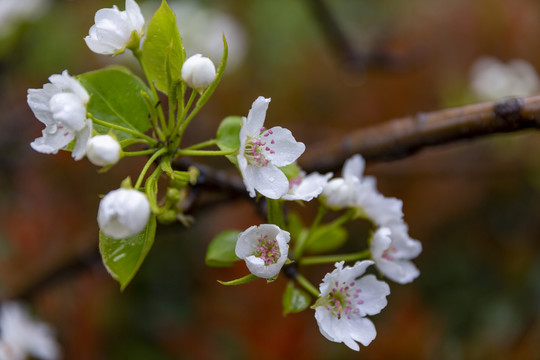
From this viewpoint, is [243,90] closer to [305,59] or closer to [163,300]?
[305,59]

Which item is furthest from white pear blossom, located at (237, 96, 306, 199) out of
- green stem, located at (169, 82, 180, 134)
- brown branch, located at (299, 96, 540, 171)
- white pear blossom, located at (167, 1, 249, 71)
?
white pear blossom, located at (167, 1, 249, 71)

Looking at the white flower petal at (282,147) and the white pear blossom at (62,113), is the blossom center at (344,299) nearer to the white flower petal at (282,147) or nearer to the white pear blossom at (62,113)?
the white flower petal at (282,147)

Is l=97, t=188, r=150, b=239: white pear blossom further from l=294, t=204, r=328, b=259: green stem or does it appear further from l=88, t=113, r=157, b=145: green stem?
l=294, t=204, r=328, b=259: green stem

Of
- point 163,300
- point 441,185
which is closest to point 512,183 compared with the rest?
point 441,185

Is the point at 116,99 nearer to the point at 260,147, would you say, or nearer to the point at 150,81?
the point at 150,81

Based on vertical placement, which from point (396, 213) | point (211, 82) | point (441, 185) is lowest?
point (441, 185)

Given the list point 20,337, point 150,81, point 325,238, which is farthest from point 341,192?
point 20,337
